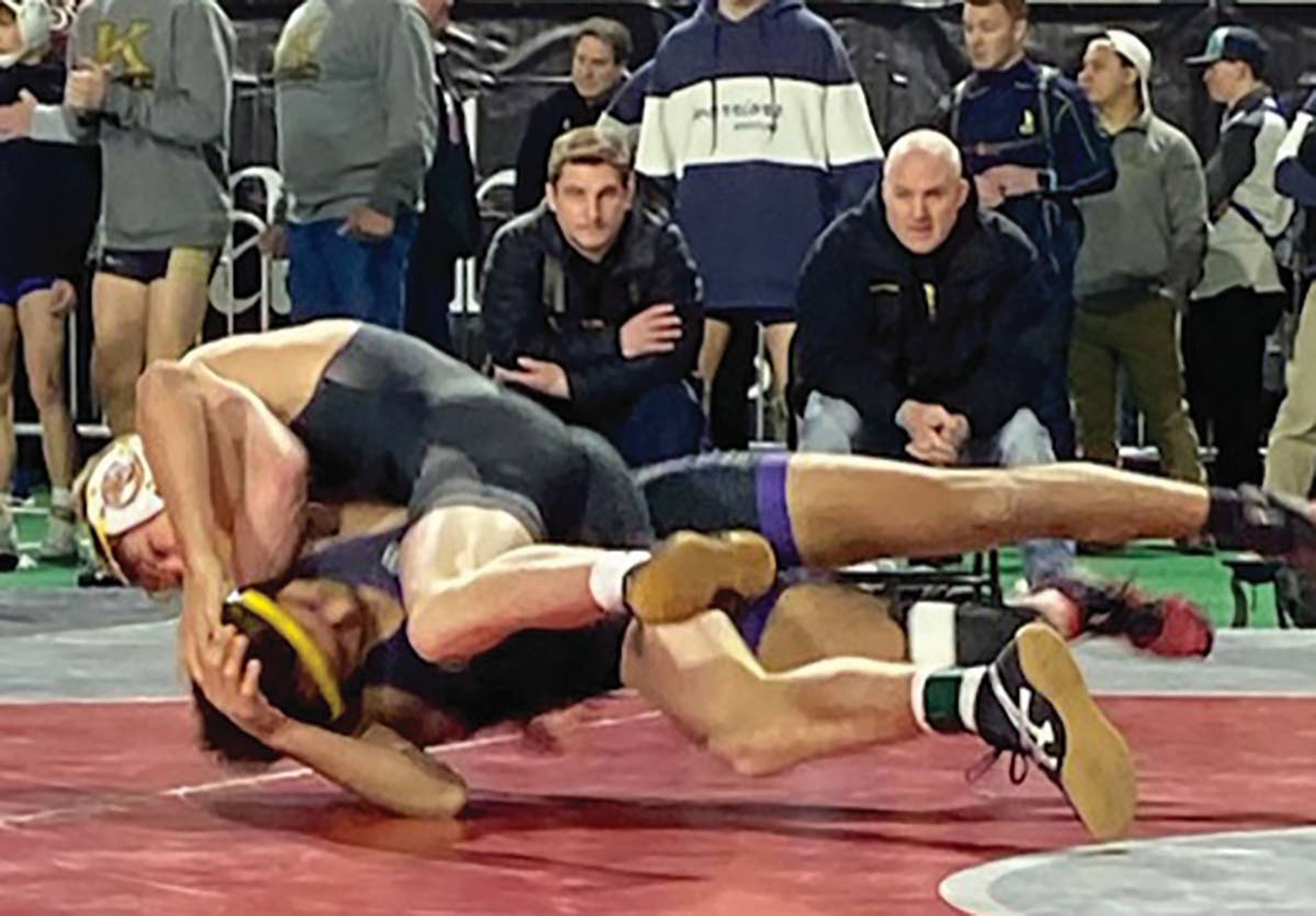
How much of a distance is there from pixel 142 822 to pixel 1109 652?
303 cm

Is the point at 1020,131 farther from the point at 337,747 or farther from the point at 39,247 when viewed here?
the point at 337,747

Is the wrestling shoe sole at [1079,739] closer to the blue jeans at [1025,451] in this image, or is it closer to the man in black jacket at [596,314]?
the blue jeans at [1025,451]

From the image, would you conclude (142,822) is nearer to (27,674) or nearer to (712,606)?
(712,606)

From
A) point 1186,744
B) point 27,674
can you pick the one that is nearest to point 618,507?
point 1186,744

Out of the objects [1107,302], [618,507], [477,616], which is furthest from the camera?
[1107,302]

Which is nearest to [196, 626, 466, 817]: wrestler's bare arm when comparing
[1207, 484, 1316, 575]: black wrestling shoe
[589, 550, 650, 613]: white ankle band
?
[589, 550, 650, 613]: white ankle band

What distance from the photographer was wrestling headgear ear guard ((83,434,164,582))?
4.67m

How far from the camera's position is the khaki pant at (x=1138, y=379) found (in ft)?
31.6

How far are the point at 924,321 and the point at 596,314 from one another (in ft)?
2.43

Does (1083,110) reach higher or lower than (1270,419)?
higher

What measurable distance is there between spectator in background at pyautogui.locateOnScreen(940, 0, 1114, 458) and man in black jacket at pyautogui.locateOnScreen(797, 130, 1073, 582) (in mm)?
871

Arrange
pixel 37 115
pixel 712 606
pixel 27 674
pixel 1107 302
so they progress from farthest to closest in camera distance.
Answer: pixel 1107 302 < pixel 37 115 < pixel 27 674 < pixel 712 606

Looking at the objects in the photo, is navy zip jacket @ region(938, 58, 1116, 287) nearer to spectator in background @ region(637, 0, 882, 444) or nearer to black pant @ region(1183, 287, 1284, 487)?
spectator in background @ region(637, 0, 882, 444)

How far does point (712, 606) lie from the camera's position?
3.97 metres
